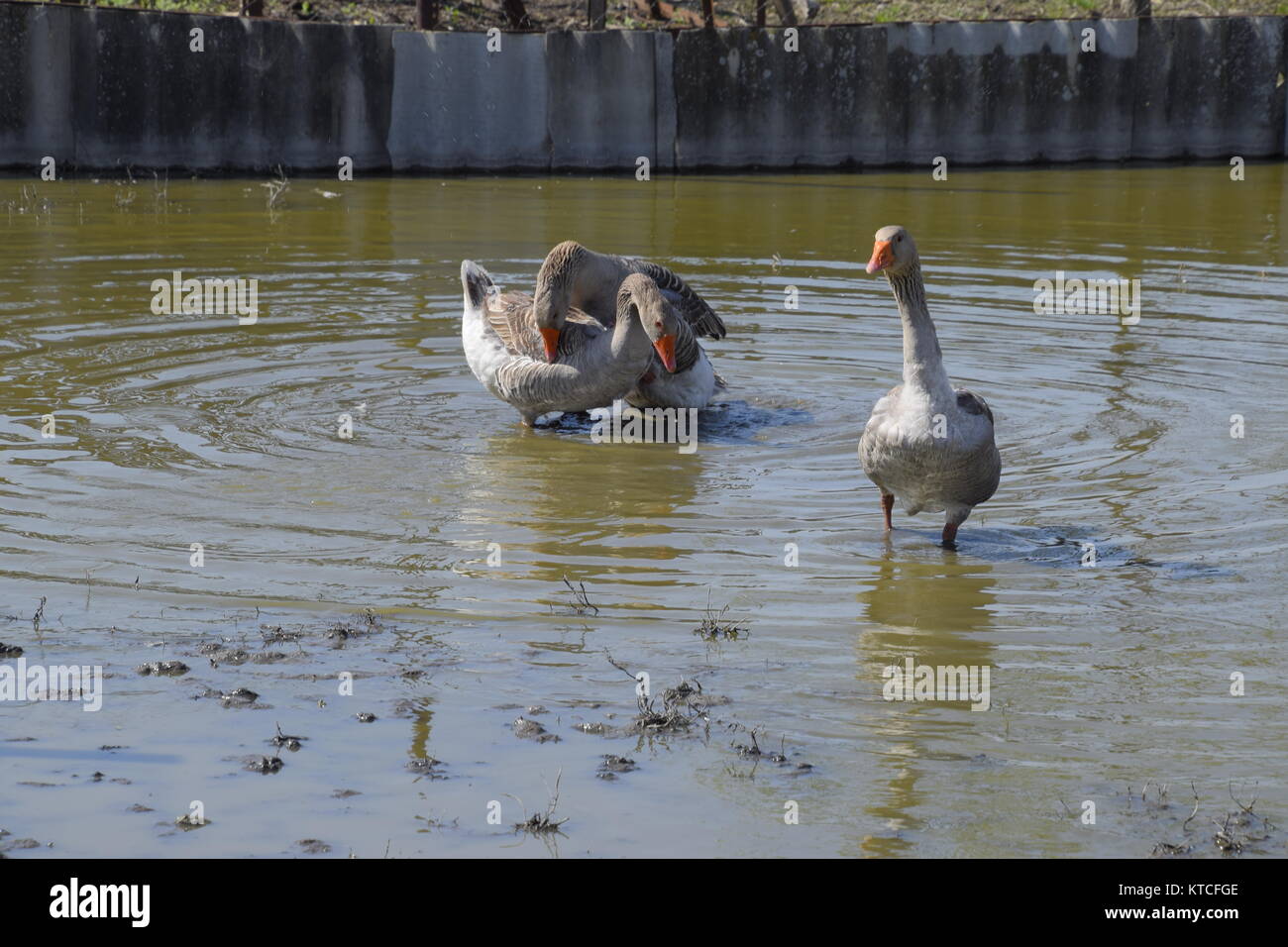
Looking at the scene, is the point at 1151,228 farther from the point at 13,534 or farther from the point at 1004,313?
the point at 13,534

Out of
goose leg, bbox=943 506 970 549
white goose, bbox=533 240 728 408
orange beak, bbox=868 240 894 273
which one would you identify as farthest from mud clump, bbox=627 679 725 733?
white goose, bbox=533 240 728 408

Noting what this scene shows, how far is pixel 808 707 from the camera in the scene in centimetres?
591

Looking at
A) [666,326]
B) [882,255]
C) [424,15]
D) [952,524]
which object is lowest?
[952,524]

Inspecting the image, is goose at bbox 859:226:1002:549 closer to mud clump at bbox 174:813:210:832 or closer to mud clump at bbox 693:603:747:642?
mud clump at bbox 693:603:747:642

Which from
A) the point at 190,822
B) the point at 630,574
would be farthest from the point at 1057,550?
the point at 190,822

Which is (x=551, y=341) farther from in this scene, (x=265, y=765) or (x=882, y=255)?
(x=265, y=765)

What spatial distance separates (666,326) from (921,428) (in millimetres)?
2699

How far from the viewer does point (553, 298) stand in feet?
34.0

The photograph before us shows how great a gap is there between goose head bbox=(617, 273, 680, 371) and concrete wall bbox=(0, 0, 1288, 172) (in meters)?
12.6

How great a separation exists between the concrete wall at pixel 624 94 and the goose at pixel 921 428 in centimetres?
1519

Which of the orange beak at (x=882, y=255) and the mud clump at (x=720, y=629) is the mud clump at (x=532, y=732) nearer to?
the mud clump at (x=720, y=629)

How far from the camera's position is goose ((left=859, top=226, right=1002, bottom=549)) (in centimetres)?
746

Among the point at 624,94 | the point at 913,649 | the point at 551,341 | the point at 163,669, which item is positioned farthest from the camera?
the point at 624,94

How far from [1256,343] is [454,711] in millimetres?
8999
